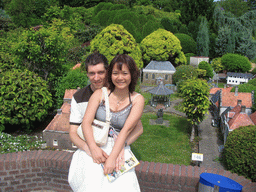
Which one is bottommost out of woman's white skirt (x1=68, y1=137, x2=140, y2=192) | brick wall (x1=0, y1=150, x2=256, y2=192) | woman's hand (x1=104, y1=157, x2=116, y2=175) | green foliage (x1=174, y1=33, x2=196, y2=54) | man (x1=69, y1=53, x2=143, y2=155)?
brick wall (x1=0, y1=150, x2=256, y2=192)

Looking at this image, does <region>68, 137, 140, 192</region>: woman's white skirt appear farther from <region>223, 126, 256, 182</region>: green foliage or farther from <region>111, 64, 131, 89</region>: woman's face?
<region>223, 126, 256, 182</region>: green foliage

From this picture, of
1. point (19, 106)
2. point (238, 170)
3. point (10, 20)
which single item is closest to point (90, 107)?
point (238, 170)

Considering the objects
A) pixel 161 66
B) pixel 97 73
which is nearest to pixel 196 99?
pixel 97 73

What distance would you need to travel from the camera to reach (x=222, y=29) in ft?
113

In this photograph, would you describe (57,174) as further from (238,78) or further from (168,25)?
(168,25)

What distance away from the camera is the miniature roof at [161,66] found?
2786cm

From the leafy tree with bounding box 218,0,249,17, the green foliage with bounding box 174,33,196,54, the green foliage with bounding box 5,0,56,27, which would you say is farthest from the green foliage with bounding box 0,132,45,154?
the leafy tree with bounding box 218,0,249,17

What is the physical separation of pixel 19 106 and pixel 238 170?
1135 cm

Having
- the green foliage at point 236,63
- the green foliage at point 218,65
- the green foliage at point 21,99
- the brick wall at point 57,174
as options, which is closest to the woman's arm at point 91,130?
the brick wall at point 57,174

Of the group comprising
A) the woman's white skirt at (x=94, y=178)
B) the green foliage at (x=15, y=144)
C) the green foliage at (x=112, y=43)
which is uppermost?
the green foliage at (x=112, y=43)

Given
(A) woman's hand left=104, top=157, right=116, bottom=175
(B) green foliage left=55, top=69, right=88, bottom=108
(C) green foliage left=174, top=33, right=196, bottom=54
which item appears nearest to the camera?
(A) woman's hand left=104, top=157, right=116, bottom=175

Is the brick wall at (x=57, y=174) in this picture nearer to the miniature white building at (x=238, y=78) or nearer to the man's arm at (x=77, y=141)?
the man's arm at (x=77, y=141)

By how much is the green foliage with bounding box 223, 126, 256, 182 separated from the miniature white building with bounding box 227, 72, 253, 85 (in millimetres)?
21188

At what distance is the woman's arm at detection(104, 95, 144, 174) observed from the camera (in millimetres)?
2559
